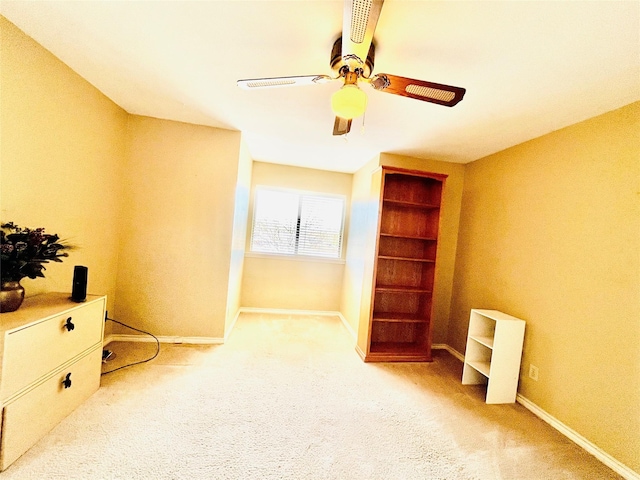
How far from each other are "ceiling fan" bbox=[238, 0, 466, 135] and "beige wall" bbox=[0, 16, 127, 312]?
1.48 metres

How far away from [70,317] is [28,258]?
16.8 inches

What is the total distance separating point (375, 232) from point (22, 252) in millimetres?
2712

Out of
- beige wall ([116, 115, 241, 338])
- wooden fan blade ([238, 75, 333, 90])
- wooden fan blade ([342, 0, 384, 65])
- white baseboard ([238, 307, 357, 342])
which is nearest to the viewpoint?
wooden fan blade ([342, 0, 384, 65])

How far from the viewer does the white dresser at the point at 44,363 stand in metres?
1.23

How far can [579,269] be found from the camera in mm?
1838

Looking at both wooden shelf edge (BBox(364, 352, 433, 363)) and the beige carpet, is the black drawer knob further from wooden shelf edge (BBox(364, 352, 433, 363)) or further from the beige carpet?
wooden shelf edge (BBox(364, 352, 433, 363))

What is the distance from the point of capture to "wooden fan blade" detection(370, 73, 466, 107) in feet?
3.91

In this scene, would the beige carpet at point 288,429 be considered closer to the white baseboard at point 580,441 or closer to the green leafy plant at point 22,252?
the white baseboard at point 580,441

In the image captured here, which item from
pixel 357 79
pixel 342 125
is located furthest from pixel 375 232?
pixel 357 79

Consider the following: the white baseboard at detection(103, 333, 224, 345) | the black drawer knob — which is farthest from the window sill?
the black drawer knob

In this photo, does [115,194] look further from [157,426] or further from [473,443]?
[473,443]

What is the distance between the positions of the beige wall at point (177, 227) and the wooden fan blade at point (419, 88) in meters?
1.97

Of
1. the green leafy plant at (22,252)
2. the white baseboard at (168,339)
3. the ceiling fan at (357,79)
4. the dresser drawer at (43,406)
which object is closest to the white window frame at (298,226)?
the white baseboard at (168,339)

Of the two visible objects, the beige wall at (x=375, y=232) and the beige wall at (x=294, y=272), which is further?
the beige wall at (x=294, y=272)
